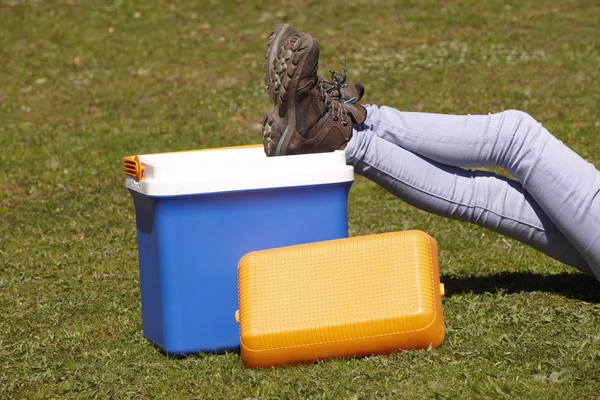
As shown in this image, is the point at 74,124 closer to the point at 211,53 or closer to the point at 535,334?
the point at 211,53

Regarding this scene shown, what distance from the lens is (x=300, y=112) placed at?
339cm

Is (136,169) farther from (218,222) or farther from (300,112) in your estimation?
(300,112)

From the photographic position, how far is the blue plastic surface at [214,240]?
3.20 m

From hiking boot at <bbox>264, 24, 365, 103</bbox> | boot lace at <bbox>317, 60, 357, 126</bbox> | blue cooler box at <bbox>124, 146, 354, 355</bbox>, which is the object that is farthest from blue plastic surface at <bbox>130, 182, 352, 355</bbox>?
hiking boot at <bbox>264, 24, 365, 103</bbox>

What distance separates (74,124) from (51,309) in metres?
4.44

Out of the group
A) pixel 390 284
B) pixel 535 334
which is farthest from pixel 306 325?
pixel 535 334

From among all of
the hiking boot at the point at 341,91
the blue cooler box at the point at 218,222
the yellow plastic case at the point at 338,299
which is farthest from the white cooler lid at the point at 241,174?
the hiking boot at the point at 341,91

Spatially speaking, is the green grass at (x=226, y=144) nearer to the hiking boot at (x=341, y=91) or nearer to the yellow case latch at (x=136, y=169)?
the yellow case latch at (x=136, y=169)

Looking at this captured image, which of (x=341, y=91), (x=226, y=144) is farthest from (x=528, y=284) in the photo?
(x=226, y=144)

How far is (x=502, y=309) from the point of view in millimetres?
3656

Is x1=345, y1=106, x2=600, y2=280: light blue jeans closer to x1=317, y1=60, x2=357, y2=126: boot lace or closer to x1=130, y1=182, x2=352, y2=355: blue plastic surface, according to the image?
x1=317, y1=60, x2=357, y2=126: boot lace

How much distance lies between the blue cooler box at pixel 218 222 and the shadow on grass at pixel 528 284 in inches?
37.1

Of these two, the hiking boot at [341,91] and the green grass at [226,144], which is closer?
the green grass at [226,144]

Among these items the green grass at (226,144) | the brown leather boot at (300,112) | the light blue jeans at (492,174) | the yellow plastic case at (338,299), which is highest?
the brown leather boot at (300,112)
